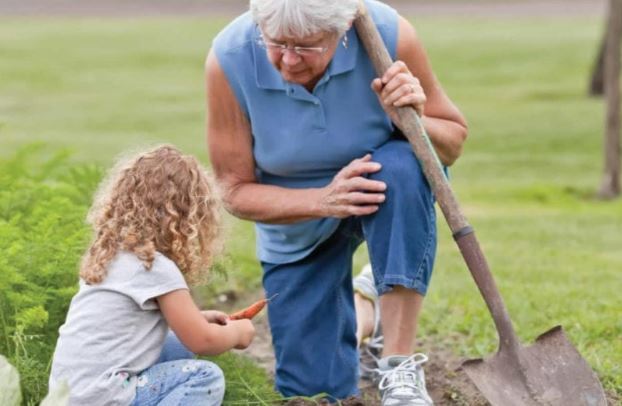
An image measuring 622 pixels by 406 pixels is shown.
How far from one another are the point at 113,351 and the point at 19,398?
11.3 inches

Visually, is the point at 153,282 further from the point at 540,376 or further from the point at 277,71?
the point at 540,376

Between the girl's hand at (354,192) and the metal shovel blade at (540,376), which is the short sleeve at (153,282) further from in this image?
the metal shovel blade at (540,376)

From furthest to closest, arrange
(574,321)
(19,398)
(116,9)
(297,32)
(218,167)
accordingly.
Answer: (116,9)
(574,321)
(218,167)
(297,32)
(19,398)

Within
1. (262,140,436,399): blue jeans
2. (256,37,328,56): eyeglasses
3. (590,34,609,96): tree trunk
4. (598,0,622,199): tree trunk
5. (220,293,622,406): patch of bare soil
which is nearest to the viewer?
(256,37,328,56): eyeglasses

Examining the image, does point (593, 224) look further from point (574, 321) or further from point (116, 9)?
point (116, 9)

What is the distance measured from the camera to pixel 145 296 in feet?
12.1

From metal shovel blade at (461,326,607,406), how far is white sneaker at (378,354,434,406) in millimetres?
175

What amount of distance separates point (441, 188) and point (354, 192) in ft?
0.90

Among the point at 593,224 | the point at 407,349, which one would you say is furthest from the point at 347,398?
the point at 593,224

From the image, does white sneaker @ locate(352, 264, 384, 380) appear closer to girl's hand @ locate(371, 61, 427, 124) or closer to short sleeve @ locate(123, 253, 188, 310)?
girl's hand @ locate(371, 61, 427, 124)

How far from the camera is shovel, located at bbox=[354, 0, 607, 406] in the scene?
13.7ft

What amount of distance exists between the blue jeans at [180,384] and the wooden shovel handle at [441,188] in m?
0.92

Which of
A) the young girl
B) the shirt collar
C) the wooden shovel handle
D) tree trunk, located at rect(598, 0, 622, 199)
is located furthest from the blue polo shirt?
tree trunk, located at rect(598, 0, 622, 199)

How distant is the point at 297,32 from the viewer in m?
4.03
